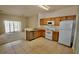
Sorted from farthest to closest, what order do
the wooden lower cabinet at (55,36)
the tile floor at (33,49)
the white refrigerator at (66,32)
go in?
the wooden lower cabinet at (55,36), the white refrigerator at (66,32), the tile floor at (33,49)

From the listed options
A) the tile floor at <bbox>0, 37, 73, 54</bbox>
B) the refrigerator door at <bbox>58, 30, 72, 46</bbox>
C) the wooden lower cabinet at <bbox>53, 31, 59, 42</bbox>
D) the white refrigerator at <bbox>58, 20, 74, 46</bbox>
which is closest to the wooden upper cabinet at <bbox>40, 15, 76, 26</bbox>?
the white refrigerator at <bbox>58, 20, 74, 46</bbox>

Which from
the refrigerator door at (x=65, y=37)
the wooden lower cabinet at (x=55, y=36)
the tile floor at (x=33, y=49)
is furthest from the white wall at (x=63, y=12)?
the tile floor at (x=33, y=49)

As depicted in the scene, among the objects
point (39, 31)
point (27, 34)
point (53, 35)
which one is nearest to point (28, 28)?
point (27, 34)

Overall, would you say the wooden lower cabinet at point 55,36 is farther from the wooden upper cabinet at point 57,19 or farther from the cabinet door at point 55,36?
the wooden upper cabinet at point 57,19

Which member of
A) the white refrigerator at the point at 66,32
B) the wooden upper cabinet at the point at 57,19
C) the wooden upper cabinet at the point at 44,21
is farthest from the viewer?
the wooden upper cabinet at the point at 44,21

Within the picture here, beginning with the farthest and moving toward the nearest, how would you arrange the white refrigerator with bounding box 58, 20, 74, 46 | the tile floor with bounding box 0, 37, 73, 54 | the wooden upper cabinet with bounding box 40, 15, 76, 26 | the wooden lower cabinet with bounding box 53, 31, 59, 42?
the wooden lower cabinet with bounding box 53, 31, 59, 42, the wooden upper cabinet with bounding box 40, 15, 76, 26, the white refrigerator with bounding box 58, 20, 74, 46, the tile floor with bounding box 0, 37, 73, 54

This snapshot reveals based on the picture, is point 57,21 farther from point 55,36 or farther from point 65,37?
point 65,37

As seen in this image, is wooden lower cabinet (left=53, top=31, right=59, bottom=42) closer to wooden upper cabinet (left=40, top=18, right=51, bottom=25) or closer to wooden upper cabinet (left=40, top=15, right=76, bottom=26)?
wooden upper cabinet (left=40, top=15, right=76, bottom=26)

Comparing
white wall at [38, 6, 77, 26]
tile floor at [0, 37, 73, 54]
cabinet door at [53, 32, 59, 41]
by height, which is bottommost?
tile floor at [0, 37, 73, 54]

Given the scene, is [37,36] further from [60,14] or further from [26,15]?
[60,14]

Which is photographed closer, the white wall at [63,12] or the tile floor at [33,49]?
the tile floor at [33,49]

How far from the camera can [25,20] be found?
3990 mm

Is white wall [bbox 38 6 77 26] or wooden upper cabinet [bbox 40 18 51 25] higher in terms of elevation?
white wall [bbox 38 6 77 26]

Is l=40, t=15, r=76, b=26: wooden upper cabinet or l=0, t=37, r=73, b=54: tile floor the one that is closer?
l=0, t=37, r=73, b=54: tile floor
